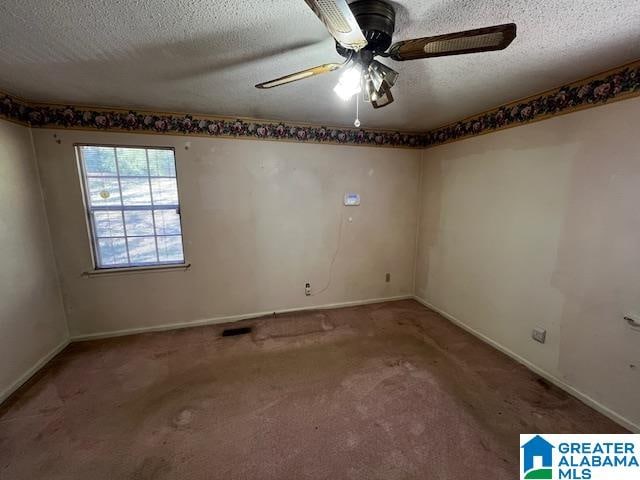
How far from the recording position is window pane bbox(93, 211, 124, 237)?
2592mm

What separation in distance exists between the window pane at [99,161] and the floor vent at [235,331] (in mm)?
1989

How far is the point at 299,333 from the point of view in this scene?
2.81m

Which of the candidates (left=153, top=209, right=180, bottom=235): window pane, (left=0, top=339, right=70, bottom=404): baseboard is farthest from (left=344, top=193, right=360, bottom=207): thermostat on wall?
(left=0, top=339, right=70, bottom=404): baseboard

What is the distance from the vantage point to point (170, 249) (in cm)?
282

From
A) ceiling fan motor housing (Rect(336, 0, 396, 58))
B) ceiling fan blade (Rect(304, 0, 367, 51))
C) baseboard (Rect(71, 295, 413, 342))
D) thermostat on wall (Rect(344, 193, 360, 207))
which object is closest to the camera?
ceiling fan blade (Rect(304, 0, 367, 51))

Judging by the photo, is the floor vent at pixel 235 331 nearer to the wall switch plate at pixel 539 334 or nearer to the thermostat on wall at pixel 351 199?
the thermostat on wall at pixel 351 199

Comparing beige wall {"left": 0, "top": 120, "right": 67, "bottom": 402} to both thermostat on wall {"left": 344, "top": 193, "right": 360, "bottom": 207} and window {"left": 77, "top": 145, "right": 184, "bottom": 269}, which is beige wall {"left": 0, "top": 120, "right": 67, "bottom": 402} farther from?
thermostat on wall {"left": 344, "top": 193, "right": 360, "bottom": 207}

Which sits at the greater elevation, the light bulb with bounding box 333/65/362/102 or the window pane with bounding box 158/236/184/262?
the light bulb with bounding box 333/65/362/102

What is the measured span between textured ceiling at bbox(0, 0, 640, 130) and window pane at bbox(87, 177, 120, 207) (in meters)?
0.71

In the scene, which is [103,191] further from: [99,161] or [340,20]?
[340,20]

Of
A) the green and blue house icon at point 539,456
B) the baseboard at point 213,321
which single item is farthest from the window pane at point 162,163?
the green and blue house icon at point 539,456

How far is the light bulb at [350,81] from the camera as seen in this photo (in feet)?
4.10

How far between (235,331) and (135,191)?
1.81 metres

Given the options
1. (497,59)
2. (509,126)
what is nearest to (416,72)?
(497,59)
